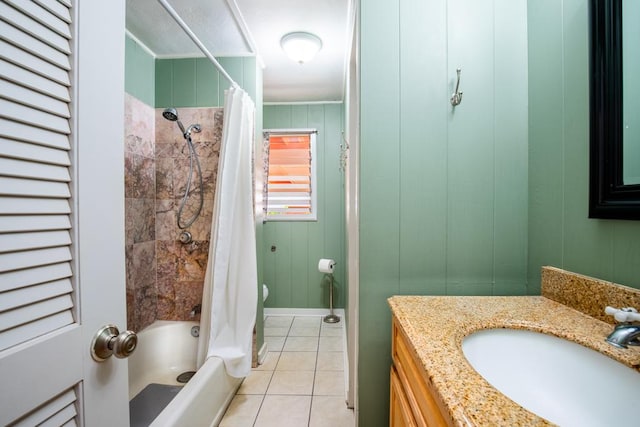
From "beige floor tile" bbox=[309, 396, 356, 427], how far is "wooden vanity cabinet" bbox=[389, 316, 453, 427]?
2.42 feet

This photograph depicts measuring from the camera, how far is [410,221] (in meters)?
1.08

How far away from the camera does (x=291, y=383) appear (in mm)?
1871

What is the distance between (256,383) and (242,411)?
27cm

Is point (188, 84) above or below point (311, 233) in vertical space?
above

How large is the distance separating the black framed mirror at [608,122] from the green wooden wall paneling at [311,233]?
7.72ft

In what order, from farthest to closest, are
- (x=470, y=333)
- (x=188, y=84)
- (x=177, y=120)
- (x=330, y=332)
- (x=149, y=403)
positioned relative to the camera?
1. (x=330, y=332)
2. (x=188, y=84)
3. (x=177, y=120)
4. (x=149, y=403)
5. (x=470, y=333)

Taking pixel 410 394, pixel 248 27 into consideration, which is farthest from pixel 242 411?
pixel 248 27

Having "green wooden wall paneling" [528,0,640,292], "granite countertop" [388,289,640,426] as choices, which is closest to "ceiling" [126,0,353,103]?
"green wooden wall paneling" [528,0,640,292]

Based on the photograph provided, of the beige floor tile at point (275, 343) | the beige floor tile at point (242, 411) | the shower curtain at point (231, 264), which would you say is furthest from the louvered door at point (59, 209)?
the beige floor tile at point (275, 343)

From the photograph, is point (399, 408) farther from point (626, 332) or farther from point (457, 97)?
point (457, 97)

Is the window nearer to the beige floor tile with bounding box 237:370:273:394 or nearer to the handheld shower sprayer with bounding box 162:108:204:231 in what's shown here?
the handheld shower sprayer with bounding box 162:108:204:231

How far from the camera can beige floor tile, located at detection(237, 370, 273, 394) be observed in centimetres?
179

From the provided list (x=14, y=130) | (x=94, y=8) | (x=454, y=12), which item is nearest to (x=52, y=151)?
(x=14, y=130)

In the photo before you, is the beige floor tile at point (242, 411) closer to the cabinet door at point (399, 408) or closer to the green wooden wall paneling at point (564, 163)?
the cabinet door at point (399, 408)
